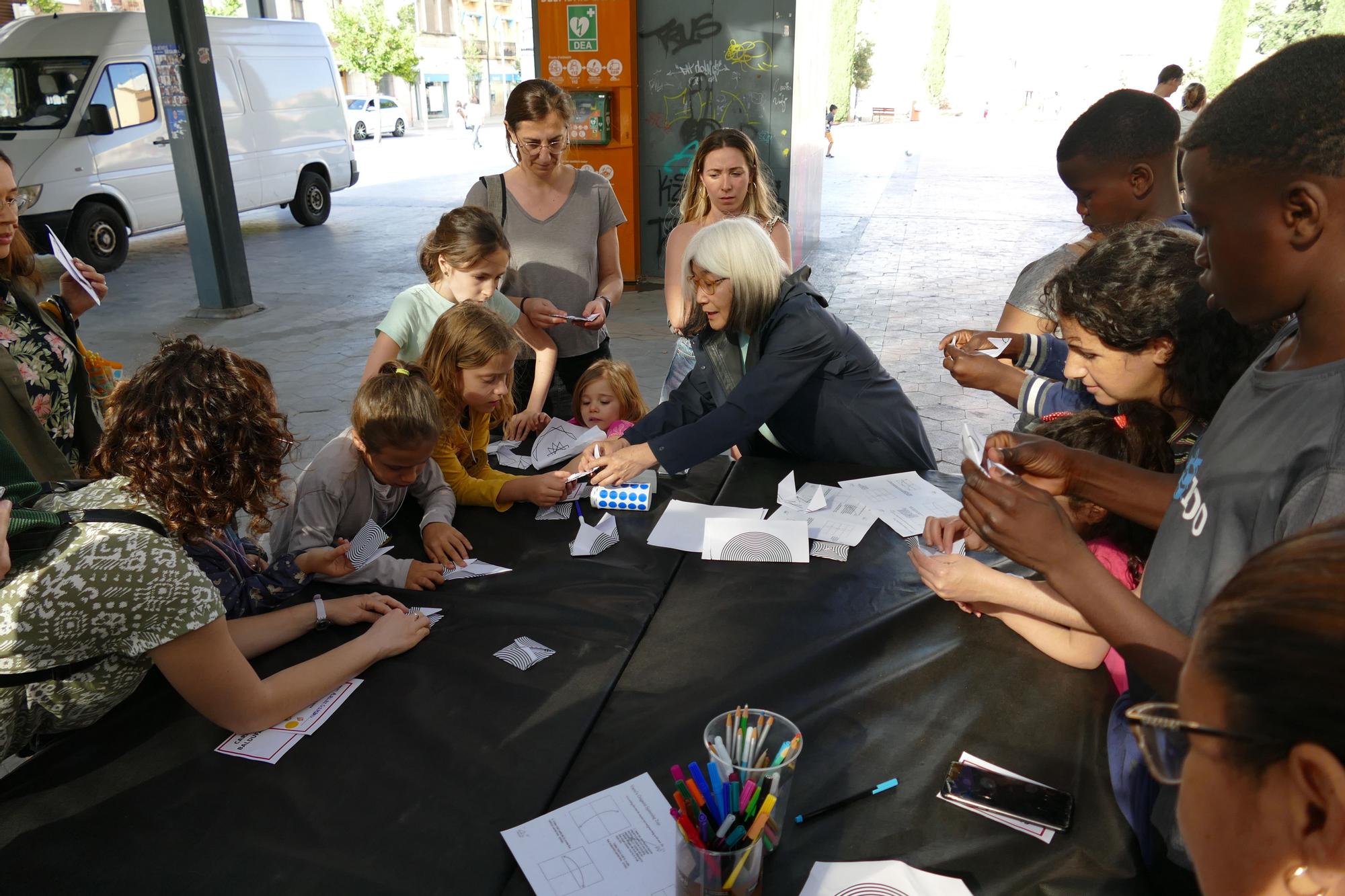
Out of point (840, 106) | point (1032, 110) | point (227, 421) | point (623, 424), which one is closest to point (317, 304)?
point (623, 424)

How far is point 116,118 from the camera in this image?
27.6 ft

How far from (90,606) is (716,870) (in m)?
1.01

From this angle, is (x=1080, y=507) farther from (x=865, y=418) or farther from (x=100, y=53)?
(x=100, y=53)

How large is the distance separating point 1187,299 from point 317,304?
Answer: 7.25 metres

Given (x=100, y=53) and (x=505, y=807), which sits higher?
(x=100, y=53)

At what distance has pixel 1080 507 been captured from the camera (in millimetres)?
1729

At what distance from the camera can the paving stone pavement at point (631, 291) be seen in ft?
18.1

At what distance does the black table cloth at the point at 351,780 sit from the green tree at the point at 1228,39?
33938 mm

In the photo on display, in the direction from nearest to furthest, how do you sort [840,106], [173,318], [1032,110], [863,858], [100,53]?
[863,858] < [173,318] < [100,53] < [840,106] < [1032,110]

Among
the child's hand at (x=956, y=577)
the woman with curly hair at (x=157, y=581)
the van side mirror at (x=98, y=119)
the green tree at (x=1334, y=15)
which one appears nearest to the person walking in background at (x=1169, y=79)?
the child's hand at (x=956, y=577)

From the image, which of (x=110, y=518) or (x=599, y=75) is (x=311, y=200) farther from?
(x=110, y=518)

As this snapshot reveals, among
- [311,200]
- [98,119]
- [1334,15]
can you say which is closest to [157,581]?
[98,119]

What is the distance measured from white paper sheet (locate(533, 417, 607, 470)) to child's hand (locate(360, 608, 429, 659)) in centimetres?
101

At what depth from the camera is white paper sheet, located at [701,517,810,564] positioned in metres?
1.96
